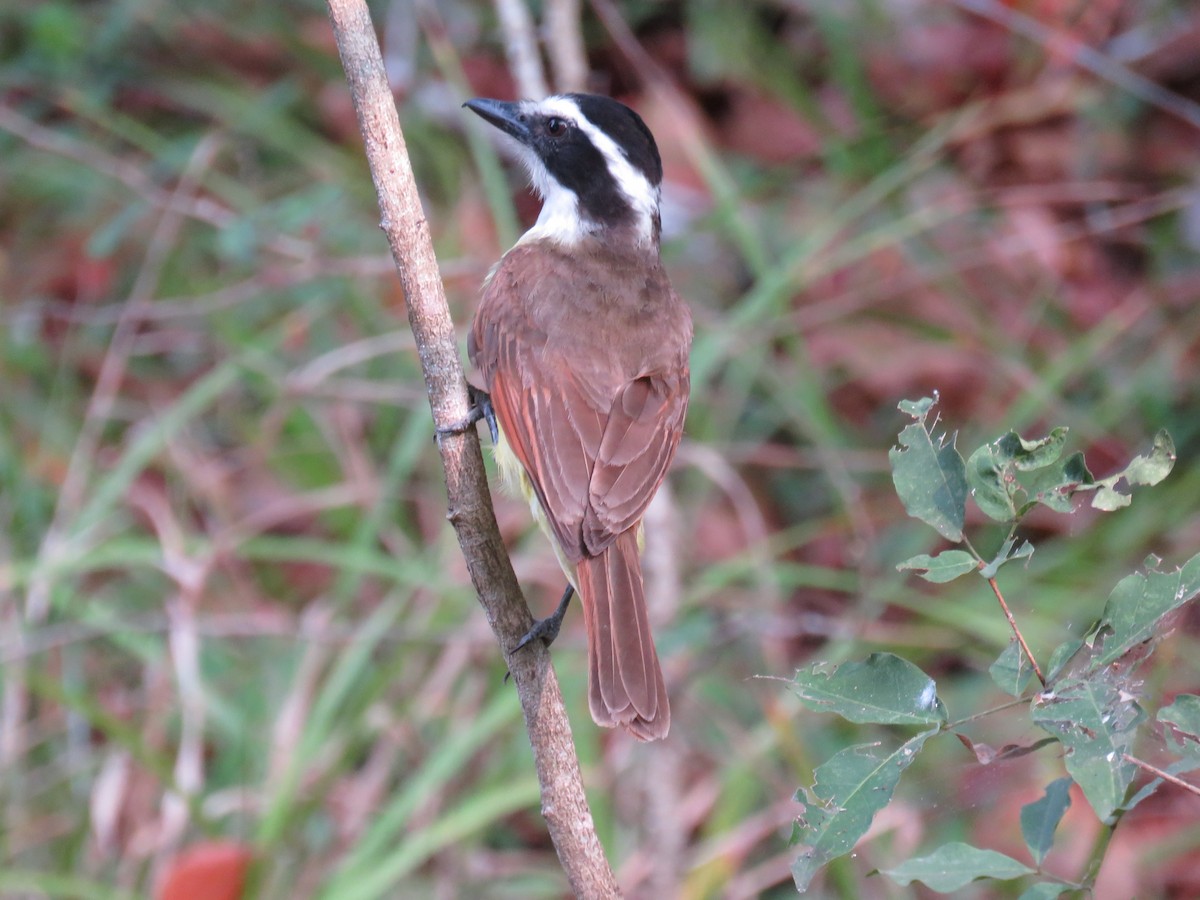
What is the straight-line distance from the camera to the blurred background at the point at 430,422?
4.15 m

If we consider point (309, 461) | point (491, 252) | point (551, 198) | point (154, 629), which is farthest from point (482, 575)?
point (491, 252)

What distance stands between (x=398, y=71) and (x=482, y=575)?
4.49m

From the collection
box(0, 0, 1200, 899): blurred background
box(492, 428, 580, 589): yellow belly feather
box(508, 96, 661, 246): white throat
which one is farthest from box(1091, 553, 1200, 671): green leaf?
box(508, 96, 661, 246): white throat

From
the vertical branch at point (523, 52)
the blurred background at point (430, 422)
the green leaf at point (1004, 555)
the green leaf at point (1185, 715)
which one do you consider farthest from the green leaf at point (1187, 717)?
the vertical branch at point (523, 52)

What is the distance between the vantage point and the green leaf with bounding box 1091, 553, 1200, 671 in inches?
56.2

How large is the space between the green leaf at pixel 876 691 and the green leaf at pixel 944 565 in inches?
3.9

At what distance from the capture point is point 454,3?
664cm

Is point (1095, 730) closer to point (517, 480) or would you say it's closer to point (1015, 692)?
point (1015, 692)

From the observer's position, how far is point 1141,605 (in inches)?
57.2

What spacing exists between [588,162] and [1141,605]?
2321 mm

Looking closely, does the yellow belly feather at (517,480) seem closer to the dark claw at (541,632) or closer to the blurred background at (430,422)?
the dark claw at (541,632)

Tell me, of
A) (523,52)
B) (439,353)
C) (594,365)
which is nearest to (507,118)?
(594,365)

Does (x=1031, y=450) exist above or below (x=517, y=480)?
above

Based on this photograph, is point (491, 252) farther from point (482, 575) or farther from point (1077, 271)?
point (482, 575)
